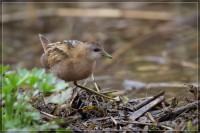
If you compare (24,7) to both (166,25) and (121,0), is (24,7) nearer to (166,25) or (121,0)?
(121,0)

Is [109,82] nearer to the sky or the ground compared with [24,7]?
nearer to the ground

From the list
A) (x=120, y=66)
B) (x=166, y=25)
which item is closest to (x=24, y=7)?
(x=166, y=25)

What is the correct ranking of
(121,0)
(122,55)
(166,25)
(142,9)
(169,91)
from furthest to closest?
(121,0)
(142,9)
(166,25)
(122,55)
(169,91)

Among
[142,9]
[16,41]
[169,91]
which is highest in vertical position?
[142,9]

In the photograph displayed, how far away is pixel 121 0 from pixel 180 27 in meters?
2.81

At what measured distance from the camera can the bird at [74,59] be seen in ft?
19.9

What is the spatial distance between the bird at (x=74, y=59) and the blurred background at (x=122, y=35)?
8.64ft

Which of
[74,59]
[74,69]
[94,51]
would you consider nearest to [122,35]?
[94,51]

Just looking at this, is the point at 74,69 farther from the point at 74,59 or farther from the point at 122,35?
the point at 122,35

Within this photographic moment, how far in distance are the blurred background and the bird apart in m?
2.63

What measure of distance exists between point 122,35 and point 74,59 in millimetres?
7217

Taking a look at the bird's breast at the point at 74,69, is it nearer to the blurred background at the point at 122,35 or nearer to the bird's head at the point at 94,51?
the bird's head at the point at 94,51

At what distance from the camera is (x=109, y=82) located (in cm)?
949

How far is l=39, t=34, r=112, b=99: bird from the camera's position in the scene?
6.07m
